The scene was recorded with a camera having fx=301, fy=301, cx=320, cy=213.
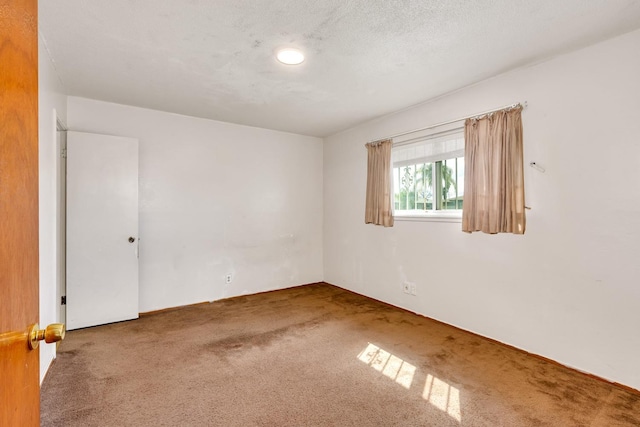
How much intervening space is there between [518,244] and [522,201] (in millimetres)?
384

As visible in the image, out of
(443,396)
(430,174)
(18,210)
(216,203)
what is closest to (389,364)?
(443,396)

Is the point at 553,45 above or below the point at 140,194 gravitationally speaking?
above

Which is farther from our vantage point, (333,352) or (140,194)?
(140,194)

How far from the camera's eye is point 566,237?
7.79ft

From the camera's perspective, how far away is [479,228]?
2852mm

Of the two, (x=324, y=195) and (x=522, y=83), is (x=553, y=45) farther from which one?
(x=324, y=195)

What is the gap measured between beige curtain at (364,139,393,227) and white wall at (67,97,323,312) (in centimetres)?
125

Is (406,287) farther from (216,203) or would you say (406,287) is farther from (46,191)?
(46,191)

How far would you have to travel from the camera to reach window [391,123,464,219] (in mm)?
3199

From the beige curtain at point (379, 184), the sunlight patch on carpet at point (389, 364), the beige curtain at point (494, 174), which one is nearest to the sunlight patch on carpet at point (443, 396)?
the sunlight patch on carpet at point (389, 364)

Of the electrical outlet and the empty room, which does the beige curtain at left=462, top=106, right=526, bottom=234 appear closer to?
the empty room

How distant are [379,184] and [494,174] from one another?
4.71ft

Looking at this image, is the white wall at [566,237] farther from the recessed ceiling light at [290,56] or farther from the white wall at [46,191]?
the white wall at [46,191]

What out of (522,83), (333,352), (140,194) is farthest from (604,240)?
(140,194)
